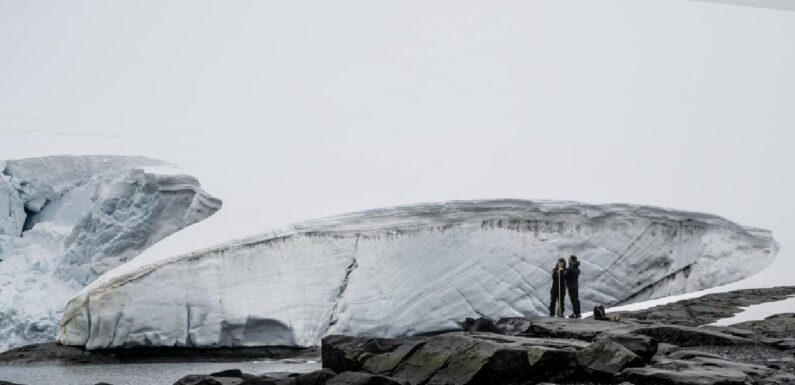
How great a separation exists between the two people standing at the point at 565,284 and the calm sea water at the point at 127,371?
2.86 meters

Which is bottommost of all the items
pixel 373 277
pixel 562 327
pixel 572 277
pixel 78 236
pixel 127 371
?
pixel 127 371

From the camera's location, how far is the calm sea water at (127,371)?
10.2 m

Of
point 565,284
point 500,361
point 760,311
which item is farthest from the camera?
point 565,284

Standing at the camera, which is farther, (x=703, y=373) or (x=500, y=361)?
(x=500, y=361)

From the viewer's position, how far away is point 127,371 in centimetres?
1120

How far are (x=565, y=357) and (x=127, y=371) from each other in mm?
5891

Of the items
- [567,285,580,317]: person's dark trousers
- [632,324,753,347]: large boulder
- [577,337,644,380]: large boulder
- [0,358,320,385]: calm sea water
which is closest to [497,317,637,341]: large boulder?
[632,324,753,347]: large boulder

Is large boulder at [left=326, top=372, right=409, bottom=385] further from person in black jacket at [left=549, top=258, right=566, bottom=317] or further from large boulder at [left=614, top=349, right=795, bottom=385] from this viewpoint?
person in black jacket at [left=549, top=258, right=566, bottom=317]

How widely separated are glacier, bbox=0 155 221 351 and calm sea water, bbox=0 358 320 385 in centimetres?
171

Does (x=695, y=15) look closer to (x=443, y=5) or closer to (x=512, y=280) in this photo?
(x=443, y=5)

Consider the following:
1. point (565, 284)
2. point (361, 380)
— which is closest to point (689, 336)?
point (565, 284)

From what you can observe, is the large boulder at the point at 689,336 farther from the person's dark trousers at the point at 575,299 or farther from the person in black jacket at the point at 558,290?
the person in black jacket at the point at 558,290

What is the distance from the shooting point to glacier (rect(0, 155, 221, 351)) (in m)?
13.7

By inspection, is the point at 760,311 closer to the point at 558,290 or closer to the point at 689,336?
the point at 558,290
